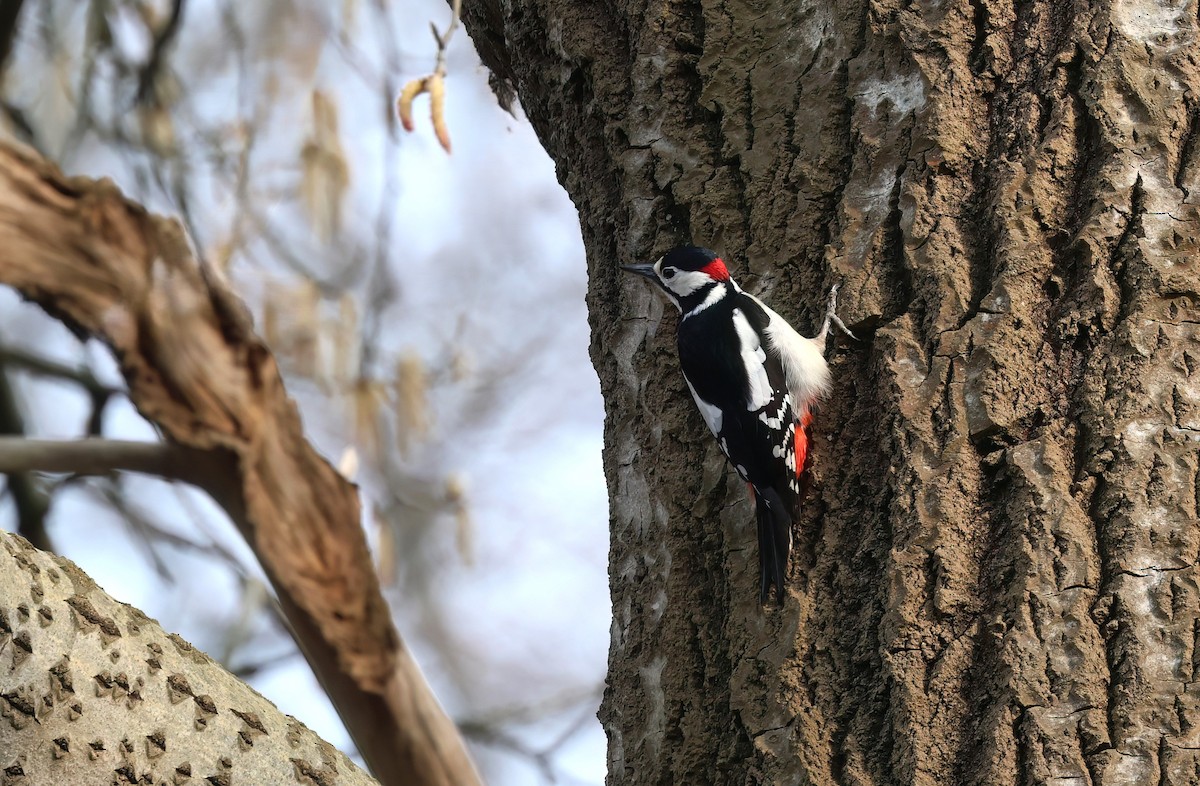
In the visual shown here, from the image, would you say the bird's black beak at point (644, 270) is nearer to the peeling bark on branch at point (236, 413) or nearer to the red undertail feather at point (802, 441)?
the red undertail feather at point (802, 441)

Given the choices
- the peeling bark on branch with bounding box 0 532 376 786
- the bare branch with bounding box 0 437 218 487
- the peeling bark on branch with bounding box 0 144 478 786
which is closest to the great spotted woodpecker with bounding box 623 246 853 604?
the peeling bark on branch with bounding box 0 532 376 786

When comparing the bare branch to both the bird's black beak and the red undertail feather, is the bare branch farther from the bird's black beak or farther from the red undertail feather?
the red undertail feather

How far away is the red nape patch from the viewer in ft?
6.73

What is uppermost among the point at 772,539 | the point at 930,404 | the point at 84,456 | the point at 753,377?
the point at 84,456

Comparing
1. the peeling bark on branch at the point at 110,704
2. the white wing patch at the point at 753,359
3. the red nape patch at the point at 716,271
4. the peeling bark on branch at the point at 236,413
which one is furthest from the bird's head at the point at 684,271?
the peeling bark on branch at the point at 236,413

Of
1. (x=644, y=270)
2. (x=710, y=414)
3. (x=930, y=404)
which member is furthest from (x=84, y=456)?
(x=930, y=404)

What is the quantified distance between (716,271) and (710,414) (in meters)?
0.27

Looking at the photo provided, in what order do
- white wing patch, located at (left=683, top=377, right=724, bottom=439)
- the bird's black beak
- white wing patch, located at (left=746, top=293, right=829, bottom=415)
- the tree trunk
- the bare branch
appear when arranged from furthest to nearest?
1. the bare branch
2. the bird's black beak
3. white wing patch, located at (left=683, top=377, right=724, bottom=439)
4. white wing patch, located at (left=746, top=293, right=829, bottom=415)
5. the tree trunk

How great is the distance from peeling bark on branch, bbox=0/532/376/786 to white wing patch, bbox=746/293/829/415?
88cm

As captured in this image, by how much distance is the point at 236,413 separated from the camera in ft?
10.5

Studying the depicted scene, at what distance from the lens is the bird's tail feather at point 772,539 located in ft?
5.62

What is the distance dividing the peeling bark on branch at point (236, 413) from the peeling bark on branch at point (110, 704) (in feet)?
5.63

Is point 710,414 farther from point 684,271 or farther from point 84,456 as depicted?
point 84,456

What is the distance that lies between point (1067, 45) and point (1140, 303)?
38 centimetres
